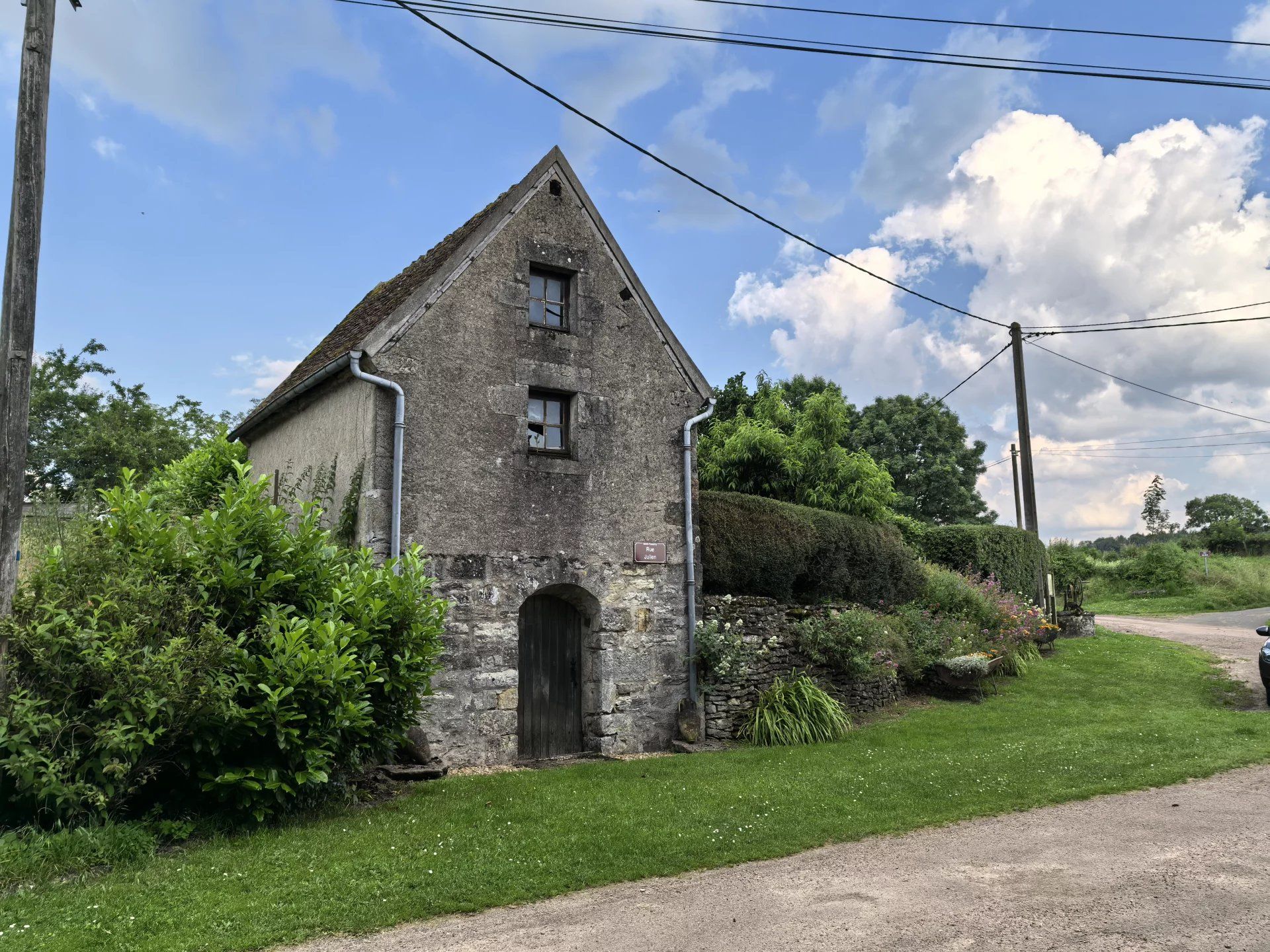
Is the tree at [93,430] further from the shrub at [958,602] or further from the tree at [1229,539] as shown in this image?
the tree at [1229,539]

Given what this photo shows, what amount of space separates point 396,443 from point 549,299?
3.26 m

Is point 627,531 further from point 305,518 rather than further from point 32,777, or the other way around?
point 32,777

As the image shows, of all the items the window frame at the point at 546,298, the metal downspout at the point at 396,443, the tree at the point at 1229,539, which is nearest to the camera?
the metal downspout at the point at 396,443

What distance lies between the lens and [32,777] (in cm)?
638

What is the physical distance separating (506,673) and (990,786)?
5.68 meters

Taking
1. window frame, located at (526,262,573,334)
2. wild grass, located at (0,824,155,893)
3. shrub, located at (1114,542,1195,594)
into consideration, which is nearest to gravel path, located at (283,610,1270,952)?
wild grass, located at (0,824,155,893)

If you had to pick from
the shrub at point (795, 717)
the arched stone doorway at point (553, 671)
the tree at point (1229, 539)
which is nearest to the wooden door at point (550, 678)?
the arched stone doorway at point (553, 671)

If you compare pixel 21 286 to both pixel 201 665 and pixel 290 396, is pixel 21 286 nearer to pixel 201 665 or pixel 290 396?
pixel 201 665

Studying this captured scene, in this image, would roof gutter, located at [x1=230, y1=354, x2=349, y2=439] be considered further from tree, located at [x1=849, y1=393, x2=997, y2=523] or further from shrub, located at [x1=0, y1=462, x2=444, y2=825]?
tree, located at [x1=849, y1=393, x2=997, y2=523]

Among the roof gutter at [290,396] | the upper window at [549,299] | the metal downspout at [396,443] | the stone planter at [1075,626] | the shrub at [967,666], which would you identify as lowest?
the shrub at [967,666]

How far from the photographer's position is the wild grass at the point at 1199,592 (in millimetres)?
32219

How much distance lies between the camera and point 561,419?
468 inches

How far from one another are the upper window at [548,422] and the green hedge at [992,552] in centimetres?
1235

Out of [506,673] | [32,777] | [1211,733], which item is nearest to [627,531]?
[506,673]
